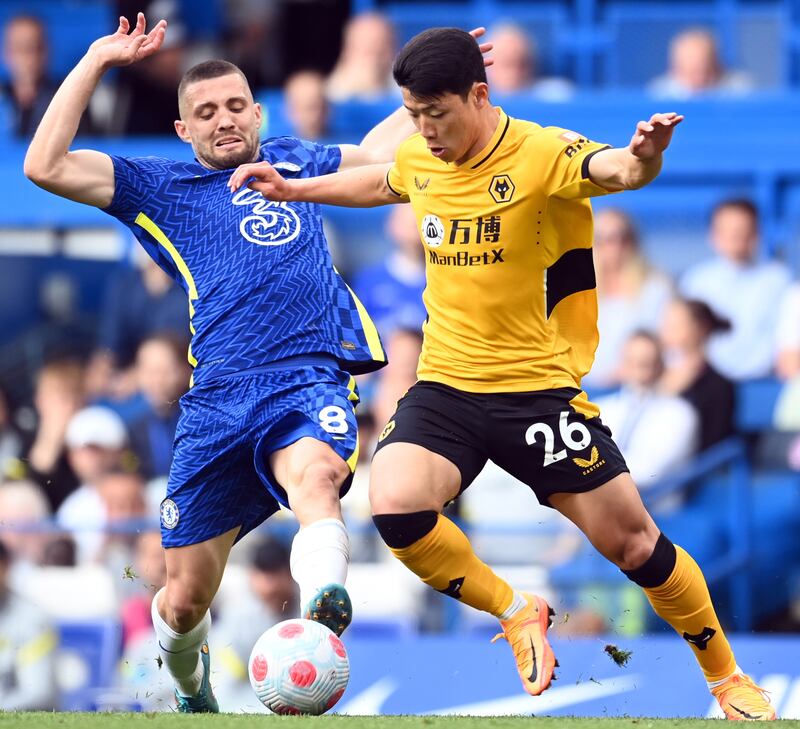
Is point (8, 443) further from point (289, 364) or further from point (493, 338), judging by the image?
point (493, 338)

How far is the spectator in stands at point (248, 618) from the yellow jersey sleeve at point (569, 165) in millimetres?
3766

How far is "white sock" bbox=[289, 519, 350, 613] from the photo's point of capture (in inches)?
210

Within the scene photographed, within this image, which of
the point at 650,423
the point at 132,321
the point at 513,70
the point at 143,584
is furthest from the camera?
the point at 513,70

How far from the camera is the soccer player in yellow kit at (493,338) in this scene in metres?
5.62

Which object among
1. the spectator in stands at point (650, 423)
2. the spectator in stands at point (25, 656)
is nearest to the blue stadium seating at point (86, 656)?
the spectator in stands at point (25, 656)

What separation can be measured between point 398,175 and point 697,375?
4.19 metres

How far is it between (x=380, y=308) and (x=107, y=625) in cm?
285

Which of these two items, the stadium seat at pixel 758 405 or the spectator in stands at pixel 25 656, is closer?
the spectator in stands at pixel 25 656

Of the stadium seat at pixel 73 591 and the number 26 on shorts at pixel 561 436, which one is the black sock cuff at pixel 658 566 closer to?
the number 26 on shorts at pixel 561 436

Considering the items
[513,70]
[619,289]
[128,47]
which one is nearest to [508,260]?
[128,47]

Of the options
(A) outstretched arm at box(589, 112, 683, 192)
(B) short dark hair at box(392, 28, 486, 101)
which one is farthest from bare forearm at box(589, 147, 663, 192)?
(B) short dark hair at box(392, 28, 486, 101)

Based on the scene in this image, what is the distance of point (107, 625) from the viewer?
354 inches

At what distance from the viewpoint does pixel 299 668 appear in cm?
525

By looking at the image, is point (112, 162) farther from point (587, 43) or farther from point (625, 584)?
point (587, 43)
